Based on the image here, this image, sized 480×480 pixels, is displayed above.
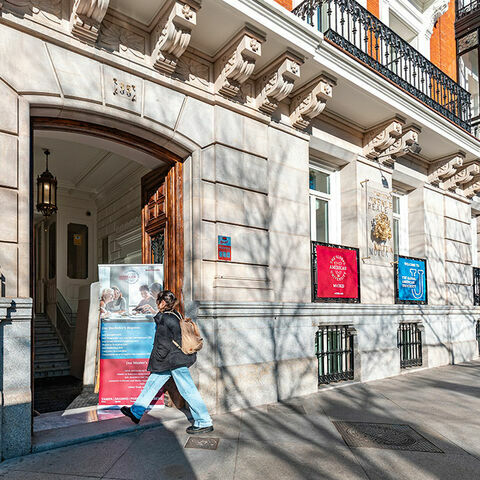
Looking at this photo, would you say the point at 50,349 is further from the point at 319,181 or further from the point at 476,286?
the point at 476,286

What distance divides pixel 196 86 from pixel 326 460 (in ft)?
17.7

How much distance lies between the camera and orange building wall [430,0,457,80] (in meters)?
12.0

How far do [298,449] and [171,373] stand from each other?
175 centimetres

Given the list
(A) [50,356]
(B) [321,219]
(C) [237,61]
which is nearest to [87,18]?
(C) [237,61]

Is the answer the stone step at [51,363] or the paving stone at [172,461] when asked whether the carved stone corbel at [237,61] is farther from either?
the stone step at [51,363]

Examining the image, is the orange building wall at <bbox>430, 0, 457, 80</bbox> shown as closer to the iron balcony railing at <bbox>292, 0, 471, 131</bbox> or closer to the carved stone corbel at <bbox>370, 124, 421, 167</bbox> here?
the iron balcony railing at <bbox>292, 0, 471, 131</bbox>

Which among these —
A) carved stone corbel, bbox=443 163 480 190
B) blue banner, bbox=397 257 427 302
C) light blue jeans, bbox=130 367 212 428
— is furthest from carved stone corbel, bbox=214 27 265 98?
carved stone corbel, bbox=443 163 480 190

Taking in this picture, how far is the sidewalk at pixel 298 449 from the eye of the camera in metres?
3.91

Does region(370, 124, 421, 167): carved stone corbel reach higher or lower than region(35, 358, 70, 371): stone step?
higher

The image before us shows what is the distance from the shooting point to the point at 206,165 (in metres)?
6.37

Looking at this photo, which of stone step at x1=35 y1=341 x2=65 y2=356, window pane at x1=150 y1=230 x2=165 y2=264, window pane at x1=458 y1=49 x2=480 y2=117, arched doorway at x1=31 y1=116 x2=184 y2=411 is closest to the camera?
arched doorway at x1=31 y1=116 x2=184 y2=411

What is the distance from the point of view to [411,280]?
9984 mm

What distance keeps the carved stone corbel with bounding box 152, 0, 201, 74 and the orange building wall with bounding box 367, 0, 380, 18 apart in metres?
6.06

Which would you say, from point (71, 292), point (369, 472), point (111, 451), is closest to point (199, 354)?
point (111, 451)
